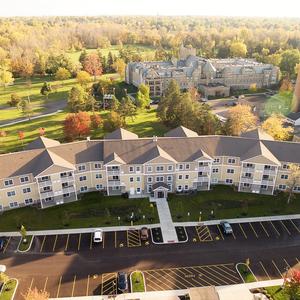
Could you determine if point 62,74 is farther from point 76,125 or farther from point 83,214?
point 83,214

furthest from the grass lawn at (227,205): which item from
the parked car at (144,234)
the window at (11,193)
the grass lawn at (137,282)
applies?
the window at (11,193)

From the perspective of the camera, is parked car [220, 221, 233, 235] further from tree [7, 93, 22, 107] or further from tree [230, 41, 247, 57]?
tree [230, 41, 247, 57]

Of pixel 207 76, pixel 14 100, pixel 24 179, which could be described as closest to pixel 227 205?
pixel 24 179

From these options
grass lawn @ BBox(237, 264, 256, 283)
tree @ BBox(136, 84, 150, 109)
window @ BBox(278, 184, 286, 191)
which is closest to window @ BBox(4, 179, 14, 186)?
grass lawn @ BBox(237, 264, 256, 283)

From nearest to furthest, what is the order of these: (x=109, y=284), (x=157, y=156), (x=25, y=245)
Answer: (x=109, y=284)
(x=25, y=245)
(x=157, y=156)

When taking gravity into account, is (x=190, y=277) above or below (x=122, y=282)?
below
